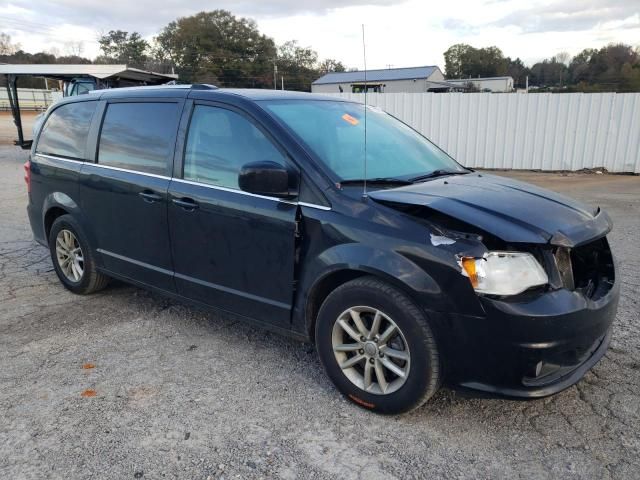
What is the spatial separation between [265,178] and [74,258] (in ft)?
8.92

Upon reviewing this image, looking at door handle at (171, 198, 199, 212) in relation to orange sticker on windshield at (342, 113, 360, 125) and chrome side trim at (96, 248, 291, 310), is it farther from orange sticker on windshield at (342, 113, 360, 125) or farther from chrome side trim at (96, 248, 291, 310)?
orange sticker on windshield at (342, 113, 360, 125)

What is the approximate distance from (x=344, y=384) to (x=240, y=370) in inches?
31.5

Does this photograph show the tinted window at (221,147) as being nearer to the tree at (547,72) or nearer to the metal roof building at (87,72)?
the metal roof building at (87,72)

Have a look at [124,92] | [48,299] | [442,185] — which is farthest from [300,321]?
[48,299]

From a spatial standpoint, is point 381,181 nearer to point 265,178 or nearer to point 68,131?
point 265,178

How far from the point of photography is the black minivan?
260 cm

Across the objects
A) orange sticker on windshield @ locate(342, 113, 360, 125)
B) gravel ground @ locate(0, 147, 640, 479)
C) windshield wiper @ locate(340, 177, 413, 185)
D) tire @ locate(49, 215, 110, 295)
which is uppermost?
orange sticker on windshield @ locate(342, 113, 360, 125)

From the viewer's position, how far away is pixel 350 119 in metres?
3.87

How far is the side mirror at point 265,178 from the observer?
9.96 ft

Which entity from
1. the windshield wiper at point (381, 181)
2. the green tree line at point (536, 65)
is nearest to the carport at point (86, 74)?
the windshield wiper at point (381, 181)

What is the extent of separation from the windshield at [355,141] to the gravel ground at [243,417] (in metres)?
1.38

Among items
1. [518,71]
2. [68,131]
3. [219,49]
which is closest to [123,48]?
[219,49]

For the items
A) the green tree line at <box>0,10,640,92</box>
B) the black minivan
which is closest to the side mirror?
the black minivan

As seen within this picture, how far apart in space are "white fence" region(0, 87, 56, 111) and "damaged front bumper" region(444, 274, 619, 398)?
189 feet
